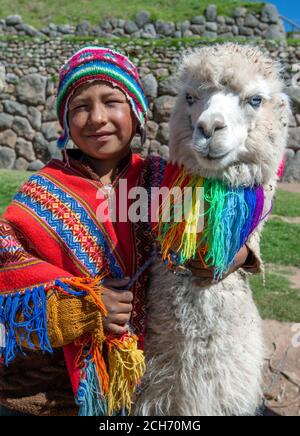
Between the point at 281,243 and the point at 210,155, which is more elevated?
the point at 210,155

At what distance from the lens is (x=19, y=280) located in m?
1.11

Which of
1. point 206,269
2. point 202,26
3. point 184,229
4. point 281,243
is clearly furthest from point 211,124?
point 202,26

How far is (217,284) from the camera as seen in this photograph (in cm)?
120

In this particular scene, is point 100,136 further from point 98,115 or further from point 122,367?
point 122,367

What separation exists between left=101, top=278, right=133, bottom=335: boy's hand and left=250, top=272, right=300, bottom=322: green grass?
1790mm

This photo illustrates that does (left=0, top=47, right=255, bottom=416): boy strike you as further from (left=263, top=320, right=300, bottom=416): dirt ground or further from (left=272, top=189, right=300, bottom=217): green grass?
(left=272, top=189, right=300, bottom=217): green grass

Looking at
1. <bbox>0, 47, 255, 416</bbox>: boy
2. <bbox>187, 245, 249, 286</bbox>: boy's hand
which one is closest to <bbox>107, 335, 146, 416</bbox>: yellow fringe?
<bbox>0, 47, 255, 416</bbox>: boy

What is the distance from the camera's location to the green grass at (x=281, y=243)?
3781 millimetres

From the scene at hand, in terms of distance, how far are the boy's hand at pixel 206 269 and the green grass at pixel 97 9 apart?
9.99 metres

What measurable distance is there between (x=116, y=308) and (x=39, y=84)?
24.1ft

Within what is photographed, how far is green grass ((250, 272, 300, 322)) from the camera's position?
9.08 feet

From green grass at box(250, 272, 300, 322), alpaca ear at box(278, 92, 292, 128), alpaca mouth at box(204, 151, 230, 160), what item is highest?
alpaca ear at box(278, 92, 292, 128)

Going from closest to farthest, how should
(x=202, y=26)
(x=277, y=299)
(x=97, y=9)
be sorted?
(x=277, y=299), (x=202, y=26), (x=97, y=9)

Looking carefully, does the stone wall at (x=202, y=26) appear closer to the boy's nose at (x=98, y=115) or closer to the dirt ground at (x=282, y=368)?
the dirt ground at (x=282, y=368)
